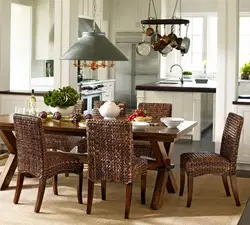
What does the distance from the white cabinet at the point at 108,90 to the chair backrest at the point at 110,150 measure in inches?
243

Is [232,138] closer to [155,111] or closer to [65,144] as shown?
[155,111]

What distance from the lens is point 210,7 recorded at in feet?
37.4

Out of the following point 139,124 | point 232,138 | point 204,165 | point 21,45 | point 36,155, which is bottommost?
point 204,165

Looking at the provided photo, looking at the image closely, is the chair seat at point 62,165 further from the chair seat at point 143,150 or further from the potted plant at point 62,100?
the chair seat at point 143,150

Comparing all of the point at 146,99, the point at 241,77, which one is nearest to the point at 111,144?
the point at 146,99

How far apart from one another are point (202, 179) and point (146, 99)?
297 centimetres

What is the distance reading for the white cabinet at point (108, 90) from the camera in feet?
35.9

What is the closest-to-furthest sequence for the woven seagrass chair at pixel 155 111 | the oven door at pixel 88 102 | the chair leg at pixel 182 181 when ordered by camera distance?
the chair leg at pixel 182 181 → the woven seagrass chair at pixel 155 111 → the oven door at pixel 88 102

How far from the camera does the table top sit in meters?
4.69

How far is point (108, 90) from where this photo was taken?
1122 cm

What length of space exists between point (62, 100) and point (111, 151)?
4.12 ft

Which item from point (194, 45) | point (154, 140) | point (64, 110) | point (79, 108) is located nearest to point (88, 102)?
point (194, 45)

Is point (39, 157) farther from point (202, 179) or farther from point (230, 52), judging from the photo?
point (230, 52)

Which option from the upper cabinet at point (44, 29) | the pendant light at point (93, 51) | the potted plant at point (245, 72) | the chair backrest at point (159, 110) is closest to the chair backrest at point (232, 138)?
the chair backrest at point (159, 110)
